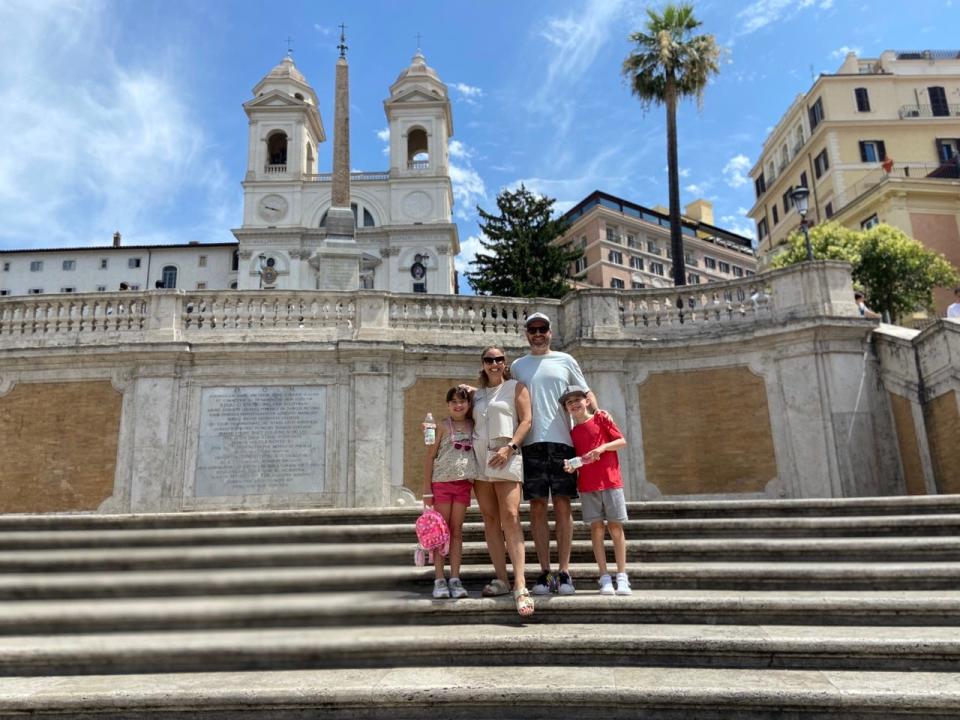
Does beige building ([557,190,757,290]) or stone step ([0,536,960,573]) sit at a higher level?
beige building ([557,190,757,290])

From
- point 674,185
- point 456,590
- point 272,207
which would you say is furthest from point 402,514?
point 272,207

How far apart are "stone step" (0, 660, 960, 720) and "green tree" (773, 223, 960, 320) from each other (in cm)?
2634

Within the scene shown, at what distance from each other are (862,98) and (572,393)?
5064 cm

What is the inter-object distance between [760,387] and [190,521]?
10.1 meters

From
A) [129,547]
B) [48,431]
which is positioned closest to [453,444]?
[129,547]

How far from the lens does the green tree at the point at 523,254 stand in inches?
1481

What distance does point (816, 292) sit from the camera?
12695 mm

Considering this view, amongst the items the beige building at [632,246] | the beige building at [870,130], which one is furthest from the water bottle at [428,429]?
the beige building at [632,246]

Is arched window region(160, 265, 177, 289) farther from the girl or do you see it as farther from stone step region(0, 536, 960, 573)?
the girl

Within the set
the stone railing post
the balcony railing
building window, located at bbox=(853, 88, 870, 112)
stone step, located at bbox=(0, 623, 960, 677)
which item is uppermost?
building window, located at bbox=(853, 88, 870, 112)

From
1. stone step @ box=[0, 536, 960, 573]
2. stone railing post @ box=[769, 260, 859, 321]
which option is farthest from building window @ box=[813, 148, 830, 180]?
stone step @ box=[0, 536, 960, 573]

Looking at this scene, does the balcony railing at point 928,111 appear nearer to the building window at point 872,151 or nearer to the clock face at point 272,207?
the building window at point 872,151

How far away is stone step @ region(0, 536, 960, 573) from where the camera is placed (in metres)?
6.25

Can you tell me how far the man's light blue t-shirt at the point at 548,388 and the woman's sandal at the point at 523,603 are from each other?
1.25 metres
